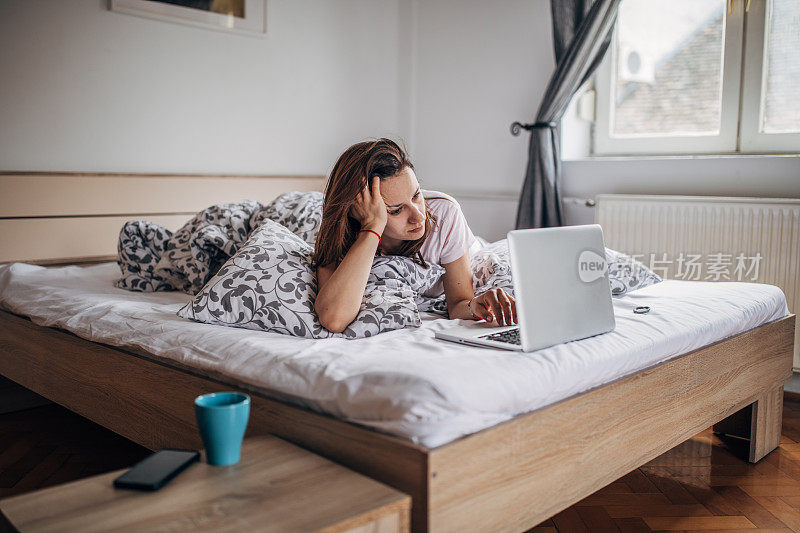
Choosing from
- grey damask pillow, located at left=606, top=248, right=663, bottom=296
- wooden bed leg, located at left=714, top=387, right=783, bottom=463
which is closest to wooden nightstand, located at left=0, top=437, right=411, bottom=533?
grey damask pillow, located at left=606, top=248, right=663, bottom=296

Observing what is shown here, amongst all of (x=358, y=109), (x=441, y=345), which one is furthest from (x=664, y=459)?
(x=358, y=109)

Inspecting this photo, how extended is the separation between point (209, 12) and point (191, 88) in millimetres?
347

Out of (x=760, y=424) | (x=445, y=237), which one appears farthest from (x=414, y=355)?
(x=760, y=424)

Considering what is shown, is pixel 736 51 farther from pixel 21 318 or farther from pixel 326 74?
pixel 21 318

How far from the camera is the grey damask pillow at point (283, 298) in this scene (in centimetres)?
155

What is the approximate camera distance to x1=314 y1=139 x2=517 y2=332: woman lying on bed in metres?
1.57

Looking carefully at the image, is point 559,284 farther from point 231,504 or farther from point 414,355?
point 231,504

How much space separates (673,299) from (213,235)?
4.57ft

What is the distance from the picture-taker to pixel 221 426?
105cm

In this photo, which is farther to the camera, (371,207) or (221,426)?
(371,207)

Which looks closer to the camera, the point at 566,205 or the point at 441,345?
the point at 441,345

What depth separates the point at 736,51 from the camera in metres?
2.86

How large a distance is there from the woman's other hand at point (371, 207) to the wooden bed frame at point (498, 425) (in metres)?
0.52

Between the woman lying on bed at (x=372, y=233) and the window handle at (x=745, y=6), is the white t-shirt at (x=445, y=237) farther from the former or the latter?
the window handle at (x=745, y=6)
